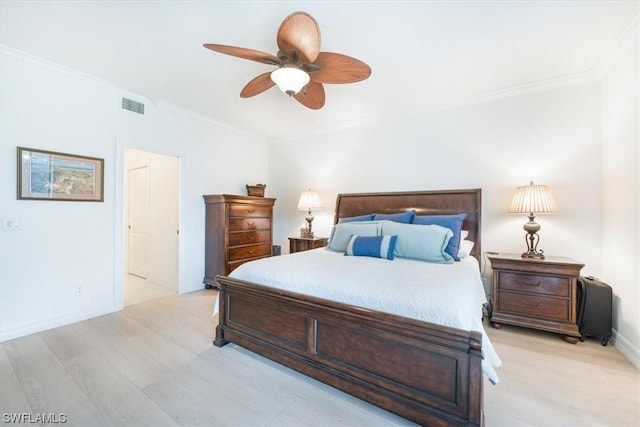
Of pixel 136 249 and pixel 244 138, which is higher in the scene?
pixel 244 138

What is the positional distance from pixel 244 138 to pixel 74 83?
2.37m

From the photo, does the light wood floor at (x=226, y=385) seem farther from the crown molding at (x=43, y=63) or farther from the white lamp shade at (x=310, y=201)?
the crown molding at (x=43, y=63)

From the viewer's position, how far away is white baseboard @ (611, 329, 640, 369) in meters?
2.09

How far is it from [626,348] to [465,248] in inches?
54.8

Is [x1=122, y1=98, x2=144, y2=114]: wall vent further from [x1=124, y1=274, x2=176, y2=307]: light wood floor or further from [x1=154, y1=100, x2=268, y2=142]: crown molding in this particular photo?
[x1=124, y1=274, x2=176, y2=307]: light wood floor

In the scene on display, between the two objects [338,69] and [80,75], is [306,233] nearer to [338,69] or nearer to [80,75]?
[338,69]

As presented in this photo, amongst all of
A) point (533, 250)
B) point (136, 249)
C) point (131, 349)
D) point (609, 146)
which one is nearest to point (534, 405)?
point (533, 250)

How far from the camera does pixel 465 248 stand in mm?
2943

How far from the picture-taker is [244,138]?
4902mm

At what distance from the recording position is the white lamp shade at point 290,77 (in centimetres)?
198

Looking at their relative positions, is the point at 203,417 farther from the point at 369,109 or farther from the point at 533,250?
the point at 369,109

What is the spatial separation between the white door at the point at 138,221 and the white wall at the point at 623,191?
20.1 feet

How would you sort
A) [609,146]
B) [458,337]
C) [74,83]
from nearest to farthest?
[458,337] < [609,146] < [74,83]

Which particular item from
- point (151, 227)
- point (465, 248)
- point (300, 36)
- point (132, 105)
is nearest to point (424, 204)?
point (465, 248)
